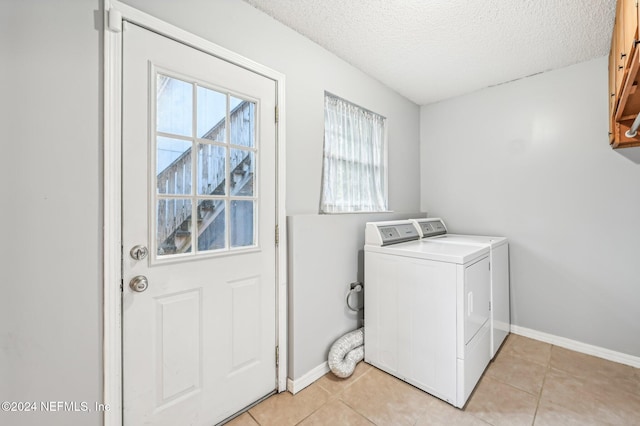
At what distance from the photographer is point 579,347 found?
90.7 inches

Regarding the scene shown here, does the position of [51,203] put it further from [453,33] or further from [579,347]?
[579,347]

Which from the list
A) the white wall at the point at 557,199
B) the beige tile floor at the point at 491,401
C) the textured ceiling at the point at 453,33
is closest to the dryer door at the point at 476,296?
the beige tile floor at the point at 491,401

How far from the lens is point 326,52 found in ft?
7.01

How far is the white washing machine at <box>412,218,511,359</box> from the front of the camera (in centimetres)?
213

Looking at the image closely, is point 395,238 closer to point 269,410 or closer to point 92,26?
point 269,410

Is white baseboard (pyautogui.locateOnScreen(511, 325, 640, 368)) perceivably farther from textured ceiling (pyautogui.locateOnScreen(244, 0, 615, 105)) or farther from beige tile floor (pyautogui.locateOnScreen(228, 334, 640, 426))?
textured ceiling (pyautogui.locateOnScreen(244, 0, 615, 105))

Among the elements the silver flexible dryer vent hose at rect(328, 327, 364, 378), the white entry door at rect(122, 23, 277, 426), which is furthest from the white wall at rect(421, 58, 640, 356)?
the white entry door at rect(122, 23, 277, 426)

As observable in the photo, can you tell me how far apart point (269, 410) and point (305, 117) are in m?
1.94

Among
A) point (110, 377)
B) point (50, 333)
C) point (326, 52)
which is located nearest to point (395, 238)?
point (326, 52)

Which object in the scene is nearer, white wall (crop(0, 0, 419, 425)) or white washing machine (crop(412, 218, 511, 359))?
white wall (crop(0, 0, 419, 425))

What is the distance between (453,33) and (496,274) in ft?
6.20

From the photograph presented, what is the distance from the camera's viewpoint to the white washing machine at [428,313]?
5.39 feet

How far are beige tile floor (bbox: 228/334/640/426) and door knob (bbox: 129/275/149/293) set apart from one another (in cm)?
95

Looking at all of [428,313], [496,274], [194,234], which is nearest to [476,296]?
[428,313]
